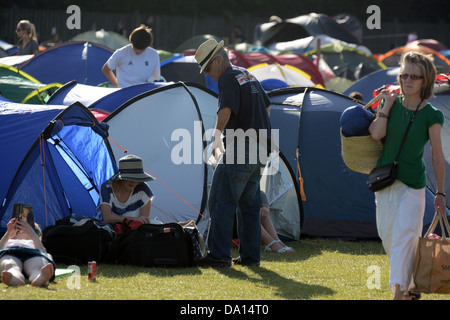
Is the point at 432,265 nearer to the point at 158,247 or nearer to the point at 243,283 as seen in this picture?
the point at 243,283

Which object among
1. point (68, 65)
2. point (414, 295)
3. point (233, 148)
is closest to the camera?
point (414, 295)

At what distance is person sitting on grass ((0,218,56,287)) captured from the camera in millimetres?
5602

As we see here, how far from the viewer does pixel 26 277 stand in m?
5.85

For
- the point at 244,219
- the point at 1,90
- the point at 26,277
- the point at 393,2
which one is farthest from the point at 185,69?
the point at 393,2

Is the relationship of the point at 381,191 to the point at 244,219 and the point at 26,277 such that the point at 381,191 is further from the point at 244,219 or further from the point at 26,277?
the point at 26,277

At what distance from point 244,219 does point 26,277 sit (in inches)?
74.5

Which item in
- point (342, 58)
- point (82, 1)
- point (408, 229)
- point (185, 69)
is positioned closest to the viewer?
point (408, 229)

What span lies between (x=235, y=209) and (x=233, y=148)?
52 cm

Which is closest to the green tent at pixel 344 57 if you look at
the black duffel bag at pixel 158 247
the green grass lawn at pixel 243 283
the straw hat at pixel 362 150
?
the green grass lawn at pixel 243 283

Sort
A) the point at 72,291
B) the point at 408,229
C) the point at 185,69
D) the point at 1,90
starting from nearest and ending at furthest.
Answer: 1. the point at 408,229
2. the point at 72,291
3. the point at 1,90
4. the point at 185,69

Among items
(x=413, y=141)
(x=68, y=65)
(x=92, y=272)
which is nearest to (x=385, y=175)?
(x=413, y=141)

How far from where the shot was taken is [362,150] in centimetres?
532

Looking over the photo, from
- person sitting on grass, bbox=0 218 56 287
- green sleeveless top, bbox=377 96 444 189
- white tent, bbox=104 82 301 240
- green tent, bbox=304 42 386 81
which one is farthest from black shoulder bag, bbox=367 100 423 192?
green tent, bbox=304 42 386 81

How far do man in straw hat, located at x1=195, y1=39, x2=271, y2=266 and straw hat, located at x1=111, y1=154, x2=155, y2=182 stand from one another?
760mm
